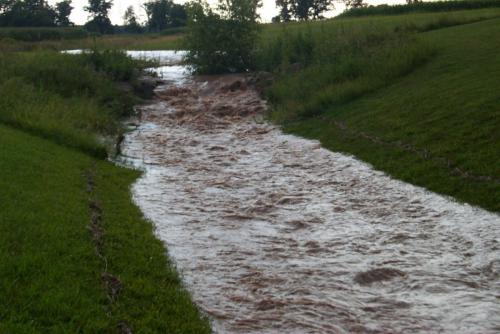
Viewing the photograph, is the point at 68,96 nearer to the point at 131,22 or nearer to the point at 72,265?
the point at 72,265

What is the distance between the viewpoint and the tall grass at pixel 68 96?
594 inches

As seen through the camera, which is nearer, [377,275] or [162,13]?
[377,275]

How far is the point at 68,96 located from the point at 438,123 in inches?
561

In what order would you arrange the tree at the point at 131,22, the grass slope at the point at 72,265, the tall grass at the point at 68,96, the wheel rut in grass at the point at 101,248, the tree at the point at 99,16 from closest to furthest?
1. the grass slope at the point at 72,265
2. the wheel rut in grass at the point at 101,248
3. the tall grass at the point at 68,96
4. the tree at the point at 99,16
5. the tree at the point at 131,22

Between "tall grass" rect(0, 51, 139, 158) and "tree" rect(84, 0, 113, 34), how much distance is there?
7049 centimetres

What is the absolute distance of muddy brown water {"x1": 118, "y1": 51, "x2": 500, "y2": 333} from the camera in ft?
20.4

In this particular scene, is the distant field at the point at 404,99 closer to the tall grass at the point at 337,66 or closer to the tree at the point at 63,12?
the tall grass at the point at 337,66

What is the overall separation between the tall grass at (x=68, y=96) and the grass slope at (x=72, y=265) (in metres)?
4.51

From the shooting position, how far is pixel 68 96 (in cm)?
2264

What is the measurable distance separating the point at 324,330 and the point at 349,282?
1288mm

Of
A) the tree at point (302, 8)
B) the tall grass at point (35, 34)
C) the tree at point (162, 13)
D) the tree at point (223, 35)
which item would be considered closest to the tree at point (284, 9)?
the tree at point (302, 8)

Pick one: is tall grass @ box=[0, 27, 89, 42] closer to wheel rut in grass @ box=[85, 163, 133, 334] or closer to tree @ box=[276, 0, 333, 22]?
tree @ box=[276, 0, 333, 22]

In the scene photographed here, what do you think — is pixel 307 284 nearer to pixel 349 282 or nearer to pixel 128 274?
pixel 349 282

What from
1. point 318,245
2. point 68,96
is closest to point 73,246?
point 318,245
